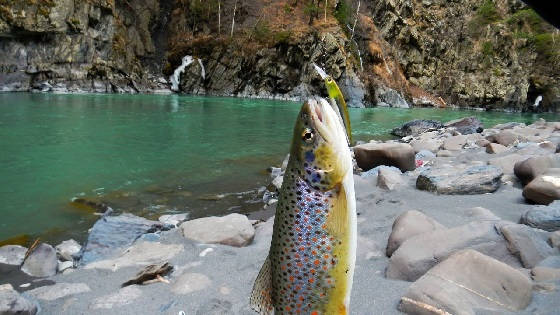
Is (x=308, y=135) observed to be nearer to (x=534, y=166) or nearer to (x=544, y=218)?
(x=544, y=218)

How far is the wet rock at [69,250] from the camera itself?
213 inches

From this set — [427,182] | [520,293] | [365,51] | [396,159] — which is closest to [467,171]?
[427,182]

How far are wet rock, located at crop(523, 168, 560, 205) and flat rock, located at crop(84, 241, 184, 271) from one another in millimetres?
4295

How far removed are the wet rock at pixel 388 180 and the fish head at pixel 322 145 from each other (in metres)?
5.55

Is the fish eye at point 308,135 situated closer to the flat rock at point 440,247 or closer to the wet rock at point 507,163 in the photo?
the flat rock at point 440,247

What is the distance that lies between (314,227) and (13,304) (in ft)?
10.6

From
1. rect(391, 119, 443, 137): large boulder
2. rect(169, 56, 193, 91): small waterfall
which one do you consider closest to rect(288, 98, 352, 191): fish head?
rect(391, 119, 443, 137): large boulder

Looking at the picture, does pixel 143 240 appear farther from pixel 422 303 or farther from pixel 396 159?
pixel 396 159

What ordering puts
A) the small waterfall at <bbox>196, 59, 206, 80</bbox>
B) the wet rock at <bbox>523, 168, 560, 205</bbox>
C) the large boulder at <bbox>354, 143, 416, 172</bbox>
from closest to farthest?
the wet rock at <bbox>523, 168, 560, 205</bbox> < the large boulder at <bbox>354, 143, 416, 172</bbox> < the small waterfall at <bbox>196, 59, 206, 80</bbox>

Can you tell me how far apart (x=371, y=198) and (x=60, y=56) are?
4422 cm

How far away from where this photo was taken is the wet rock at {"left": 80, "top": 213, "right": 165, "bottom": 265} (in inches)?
210

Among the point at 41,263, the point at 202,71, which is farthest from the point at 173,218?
the point at 202,71

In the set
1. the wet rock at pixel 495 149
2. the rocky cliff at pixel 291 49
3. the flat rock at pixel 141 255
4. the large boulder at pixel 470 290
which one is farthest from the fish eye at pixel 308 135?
the rocky cliff at pixel 291 49

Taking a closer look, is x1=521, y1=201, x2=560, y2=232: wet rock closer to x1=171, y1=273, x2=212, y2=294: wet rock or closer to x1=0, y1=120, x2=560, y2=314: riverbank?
x1=0, y1=120, x2=560, y2=314: riverbank
